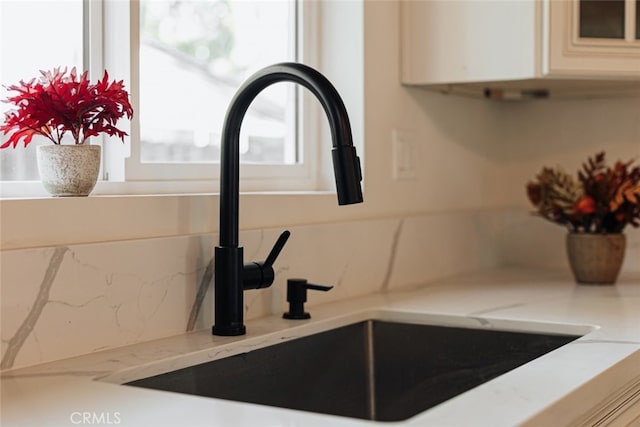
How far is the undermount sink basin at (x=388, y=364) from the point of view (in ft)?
4.75

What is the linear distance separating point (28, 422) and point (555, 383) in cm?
59

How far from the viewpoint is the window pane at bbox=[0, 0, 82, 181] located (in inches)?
53.6

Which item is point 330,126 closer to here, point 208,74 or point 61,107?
point 61,107

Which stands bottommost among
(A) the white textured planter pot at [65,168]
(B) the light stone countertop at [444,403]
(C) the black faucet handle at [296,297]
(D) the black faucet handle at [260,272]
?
(B) the light stone countertop at [444,403]

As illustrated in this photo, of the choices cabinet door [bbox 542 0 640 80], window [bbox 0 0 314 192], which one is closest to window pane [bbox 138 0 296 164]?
window [bbox 0 0 314 192]

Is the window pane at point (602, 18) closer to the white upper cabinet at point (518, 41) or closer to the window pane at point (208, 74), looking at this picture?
the white upper cabinet at point (518, 41)

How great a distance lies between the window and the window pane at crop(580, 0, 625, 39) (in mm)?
599

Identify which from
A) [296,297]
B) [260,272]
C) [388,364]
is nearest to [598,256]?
[388,364]

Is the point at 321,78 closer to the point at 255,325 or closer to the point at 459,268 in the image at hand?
the point at 255,325

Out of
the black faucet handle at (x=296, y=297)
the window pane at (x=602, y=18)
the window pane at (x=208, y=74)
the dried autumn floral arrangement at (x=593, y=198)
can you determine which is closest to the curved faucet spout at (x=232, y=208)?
the black faucet handle at (x=296, y=297)

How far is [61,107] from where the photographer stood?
123 centimetres

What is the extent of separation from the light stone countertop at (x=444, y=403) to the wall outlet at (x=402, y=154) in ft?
0.92

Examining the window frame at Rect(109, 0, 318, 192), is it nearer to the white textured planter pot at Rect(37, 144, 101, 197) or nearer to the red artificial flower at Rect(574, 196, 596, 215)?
the white textured planter pot at Rect(37, 144, 101, 197)

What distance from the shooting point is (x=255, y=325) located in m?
1.49
